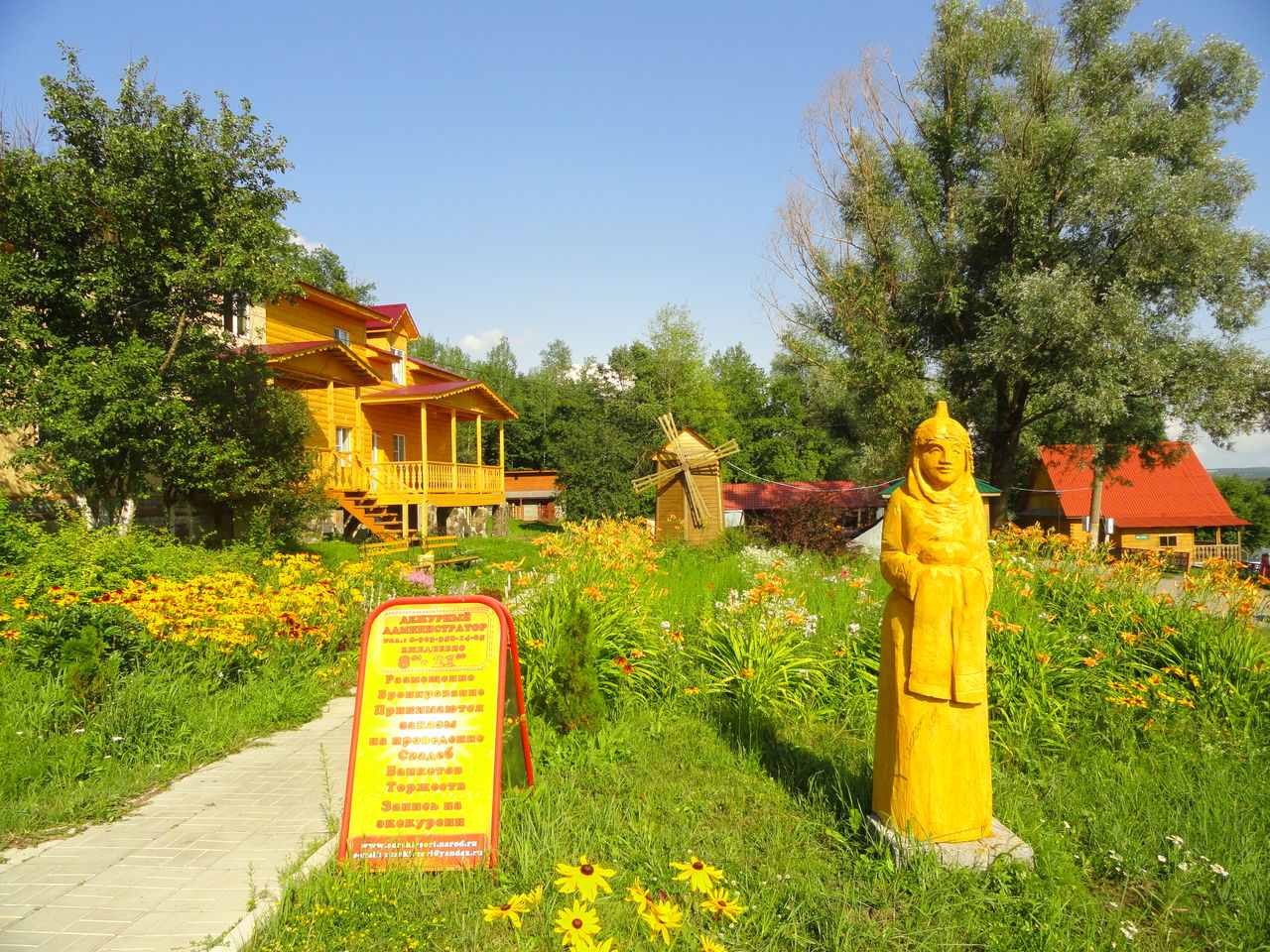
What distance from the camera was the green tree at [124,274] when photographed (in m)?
10.3

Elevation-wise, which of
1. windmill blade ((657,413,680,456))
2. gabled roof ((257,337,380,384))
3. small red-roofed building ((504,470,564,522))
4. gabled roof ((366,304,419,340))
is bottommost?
small red-roofed building ((504,470,564,522))

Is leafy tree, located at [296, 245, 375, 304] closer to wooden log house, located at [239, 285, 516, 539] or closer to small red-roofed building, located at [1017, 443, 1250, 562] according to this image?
wooden log house, located at [239, 285, 516, 539]

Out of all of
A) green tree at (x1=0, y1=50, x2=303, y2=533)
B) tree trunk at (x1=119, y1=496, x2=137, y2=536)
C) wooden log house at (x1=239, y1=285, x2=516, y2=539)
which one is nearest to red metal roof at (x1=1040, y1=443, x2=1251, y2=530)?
wooden log house at (x1=239, y1=285, x2=516, y2=539)

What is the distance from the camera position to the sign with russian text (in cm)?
377

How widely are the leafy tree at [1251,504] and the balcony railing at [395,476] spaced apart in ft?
110

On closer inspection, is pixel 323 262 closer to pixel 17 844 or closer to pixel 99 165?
pixel 99 165

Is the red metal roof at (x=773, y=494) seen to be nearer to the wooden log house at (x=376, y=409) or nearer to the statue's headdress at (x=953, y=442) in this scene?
the wooden log house at (x=376, y=409)

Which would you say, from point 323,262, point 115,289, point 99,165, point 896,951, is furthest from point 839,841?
point 323,262

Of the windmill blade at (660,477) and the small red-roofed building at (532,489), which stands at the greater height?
the windmill blade at (660,477)

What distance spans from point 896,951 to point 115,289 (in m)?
12.7

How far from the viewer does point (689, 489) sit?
21.2 m

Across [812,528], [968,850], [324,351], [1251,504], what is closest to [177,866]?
[968,850]

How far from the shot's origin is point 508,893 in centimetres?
349

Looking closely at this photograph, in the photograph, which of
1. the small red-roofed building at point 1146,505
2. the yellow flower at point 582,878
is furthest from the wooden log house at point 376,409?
the small red-roofed building at point 1146,505
